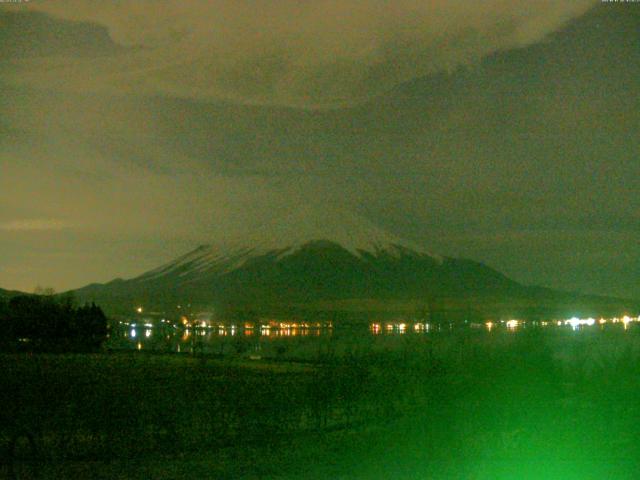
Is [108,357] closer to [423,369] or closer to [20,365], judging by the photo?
[20,365]

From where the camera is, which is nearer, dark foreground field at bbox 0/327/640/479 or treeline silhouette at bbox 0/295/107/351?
dark foreground field at bbox 0/327/640/479

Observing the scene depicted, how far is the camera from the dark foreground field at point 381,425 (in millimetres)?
14328

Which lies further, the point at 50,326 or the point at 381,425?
the point at 50,326

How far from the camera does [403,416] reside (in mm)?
20281

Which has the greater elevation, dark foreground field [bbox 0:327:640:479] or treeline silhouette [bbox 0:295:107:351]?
treeline silhouette [bbox 0:295:107:351]

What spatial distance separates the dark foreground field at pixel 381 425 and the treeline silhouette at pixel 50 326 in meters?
38.1

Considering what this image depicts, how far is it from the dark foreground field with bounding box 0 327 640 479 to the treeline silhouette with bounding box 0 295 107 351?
38126 mm

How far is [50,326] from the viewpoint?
220ft

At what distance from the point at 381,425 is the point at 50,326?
51514 mm

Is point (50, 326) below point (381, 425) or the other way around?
the other way around

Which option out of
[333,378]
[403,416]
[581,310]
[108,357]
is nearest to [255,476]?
[403,416]

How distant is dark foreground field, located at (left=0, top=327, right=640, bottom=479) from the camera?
14328 millimetres

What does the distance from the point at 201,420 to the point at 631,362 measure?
9.41m

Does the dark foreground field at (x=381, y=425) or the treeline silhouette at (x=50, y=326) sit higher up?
the treeline silhouette at (x=50, y=326)
